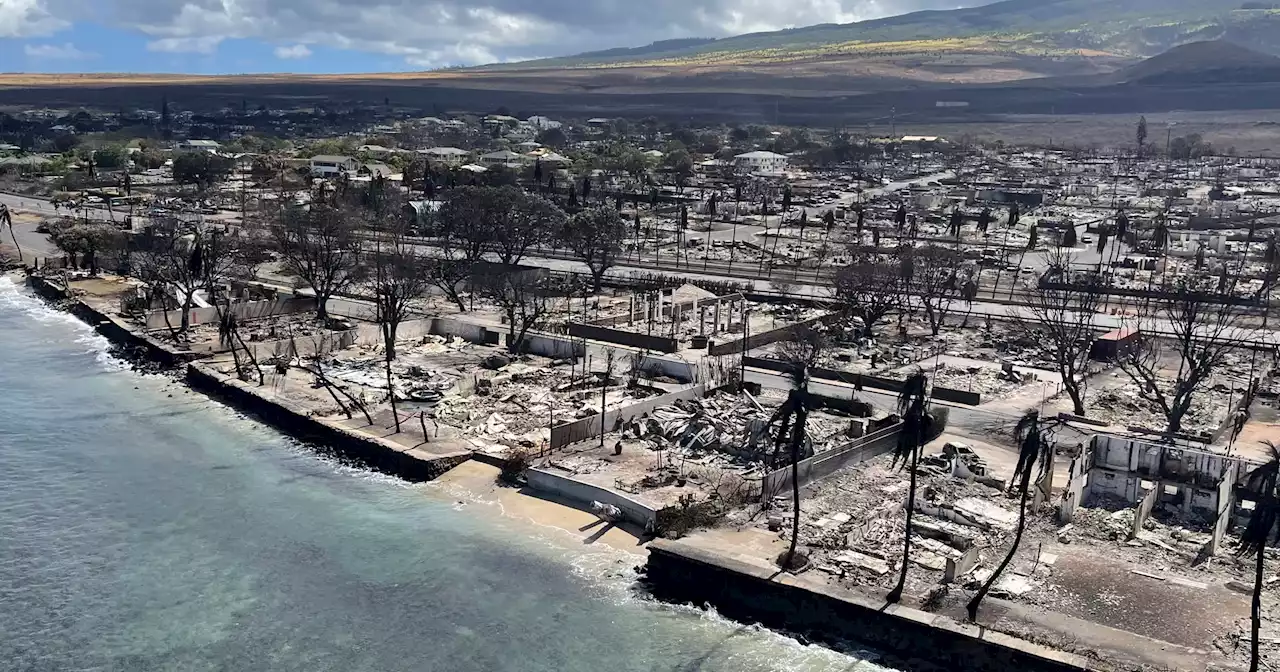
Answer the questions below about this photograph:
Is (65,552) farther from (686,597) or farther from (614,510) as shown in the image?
(686,597)

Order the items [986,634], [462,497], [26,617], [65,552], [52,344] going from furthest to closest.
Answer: [52,344] → [462,497] → [65,552] → [26,617] → [986,634]

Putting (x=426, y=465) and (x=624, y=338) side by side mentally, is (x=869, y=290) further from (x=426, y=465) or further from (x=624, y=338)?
(x=426, y=465)

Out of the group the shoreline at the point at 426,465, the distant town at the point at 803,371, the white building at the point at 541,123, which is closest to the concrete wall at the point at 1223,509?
the distant town at the point at 803,371

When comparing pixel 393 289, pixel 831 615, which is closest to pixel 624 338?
pixel 393 289

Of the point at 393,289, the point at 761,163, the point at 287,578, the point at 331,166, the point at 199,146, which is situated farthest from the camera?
the point at 199,146

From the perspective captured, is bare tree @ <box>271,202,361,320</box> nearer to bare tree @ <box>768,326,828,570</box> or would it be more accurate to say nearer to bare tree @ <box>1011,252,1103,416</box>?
bare tree @ <box>768,326,828,570</box>

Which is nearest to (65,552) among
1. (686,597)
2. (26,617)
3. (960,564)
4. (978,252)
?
(26,617)

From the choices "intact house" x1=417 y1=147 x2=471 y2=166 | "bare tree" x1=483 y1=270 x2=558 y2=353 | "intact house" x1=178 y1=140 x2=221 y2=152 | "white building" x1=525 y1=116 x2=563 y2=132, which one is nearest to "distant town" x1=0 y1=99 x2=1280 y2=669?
"bare tree" x1=483 y1=270 x2=558 y2=353
